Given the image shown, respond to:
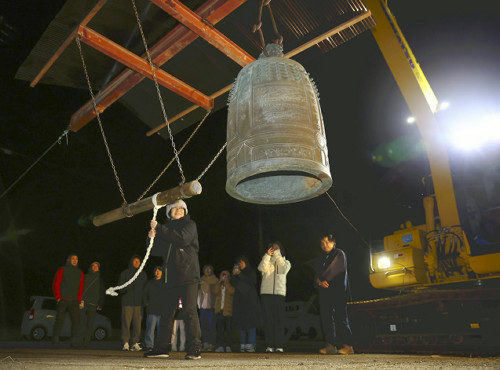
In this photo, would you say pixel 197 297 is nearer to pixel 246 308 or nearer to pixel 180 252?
pixel 180 252

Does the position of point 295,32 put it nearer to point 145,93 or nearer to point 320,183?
point 320,183

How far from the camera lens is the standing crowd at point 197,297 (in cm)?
502

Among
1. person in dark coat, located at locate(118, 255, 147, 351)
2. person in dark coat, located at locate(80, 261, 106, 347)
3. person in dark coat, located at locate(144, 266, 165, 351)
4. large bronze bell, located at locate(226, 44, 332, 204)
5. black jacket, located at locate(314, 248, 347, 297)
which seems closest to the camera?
large bronze bell, located at locate(226, 44, 332, 204)

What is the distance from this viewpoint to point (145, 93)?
576cm

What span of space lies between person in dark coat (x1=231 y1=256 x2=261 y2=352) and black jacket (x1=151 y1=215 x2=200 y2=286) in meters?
3.30

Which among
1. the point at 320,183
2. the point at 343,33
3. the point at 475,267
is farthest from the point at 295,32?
the point at 475,267

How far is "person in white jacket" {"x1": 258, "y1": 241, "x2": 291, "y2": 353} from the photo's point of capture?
23.1ft

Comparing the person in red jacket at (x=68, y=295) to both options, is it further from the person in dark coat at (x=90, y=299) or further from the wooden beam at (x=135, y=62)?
the wooden beam at (x=135, y=62)

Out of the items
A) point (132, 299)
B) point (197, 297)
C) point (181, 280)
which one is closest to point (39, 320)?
point (132, 299)

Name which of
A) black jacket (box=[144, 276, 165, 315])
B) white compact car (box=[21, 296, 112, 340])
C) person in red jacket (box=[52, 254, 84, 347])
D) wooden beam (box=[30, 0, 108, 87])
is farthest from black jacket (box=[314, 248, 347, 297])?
white compact car (box=[21, 296, 112, 340])

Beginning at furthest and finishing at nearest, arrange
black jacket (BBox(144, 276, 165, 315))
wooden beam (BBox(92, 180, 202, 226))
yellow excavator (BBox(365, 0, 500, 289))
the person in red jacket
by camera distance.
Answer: the person in red jacket
black jacket (BBox(144, 276, 165, 315))
yellow excavator (BBox(365, 0, 500, 289))
wooden beam (BBox(92, 180, 202, 226))

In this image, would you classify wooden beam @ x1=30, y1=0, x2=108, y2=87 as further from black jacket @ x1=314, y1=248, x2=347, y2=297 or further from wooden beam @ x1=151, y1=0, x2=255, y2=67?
black jacket @ x1=314, y1=248, x2=347, y2=297

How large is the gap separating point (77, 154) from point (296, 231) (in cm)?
1407

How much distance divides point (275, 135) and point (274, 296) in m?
4.98
